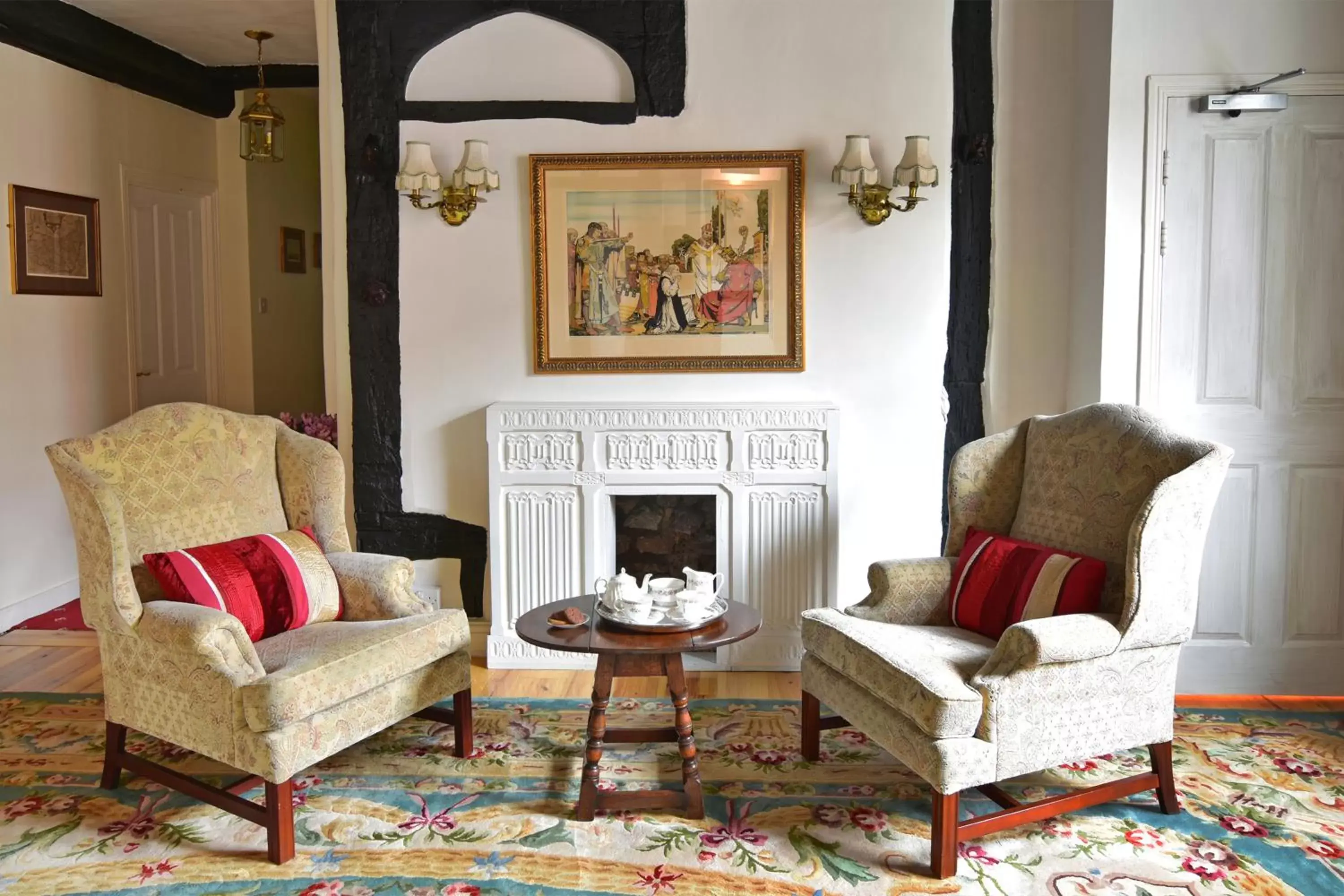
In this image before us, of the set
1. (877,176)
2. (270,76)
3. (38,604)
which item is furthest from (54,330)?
(877,176)

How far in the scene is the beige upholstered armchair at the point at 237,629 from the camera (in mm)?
2746

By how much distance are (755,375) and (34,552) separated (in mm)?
3272

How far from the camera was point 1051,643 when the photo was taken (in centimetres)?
266

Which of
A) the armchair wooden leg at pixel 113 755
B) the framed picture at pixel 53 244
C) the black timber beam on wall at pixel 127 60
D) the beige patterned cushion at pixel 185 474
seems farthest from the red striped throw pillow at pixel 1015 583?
the black timber beam on wall at pixel 127 60

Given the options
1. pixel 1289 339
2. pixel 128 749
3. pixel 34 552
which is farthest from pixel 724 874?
pixel 34 552

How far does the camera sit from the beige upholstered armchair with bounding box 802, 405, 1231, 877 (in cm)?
265

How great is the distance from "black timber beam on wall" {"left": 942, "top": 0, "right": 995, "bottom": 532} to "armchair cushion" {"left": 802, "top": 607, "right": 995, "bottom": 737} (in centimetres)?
123

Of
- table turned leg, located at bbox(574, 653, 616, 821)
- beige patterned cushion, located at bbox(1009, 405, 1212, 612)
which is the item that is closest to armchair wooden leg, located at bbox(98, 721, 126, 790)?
table turned leg, located at bbox(574, 653, 616, 821)

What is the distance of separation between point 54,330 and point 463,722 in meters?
2.97

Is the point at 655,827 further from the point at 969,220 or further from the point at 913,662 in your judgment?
the point at 969,220

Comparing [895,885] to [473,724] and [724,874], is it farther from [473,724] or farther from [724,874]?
[473,724]

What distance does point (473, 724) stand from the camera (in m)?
3.62

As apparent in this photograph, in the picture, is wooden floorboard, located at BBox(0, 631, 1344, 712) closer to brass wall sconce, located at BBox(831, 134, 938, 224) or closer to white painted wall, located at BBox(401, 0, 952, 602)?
white painted wall, located at BBox(401, 0, 952, 602)

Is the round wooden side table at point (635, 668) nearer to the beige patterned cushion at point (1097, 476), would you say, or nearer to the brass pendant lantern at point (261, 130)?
the beige patterned cushion at point (1097, 476)
